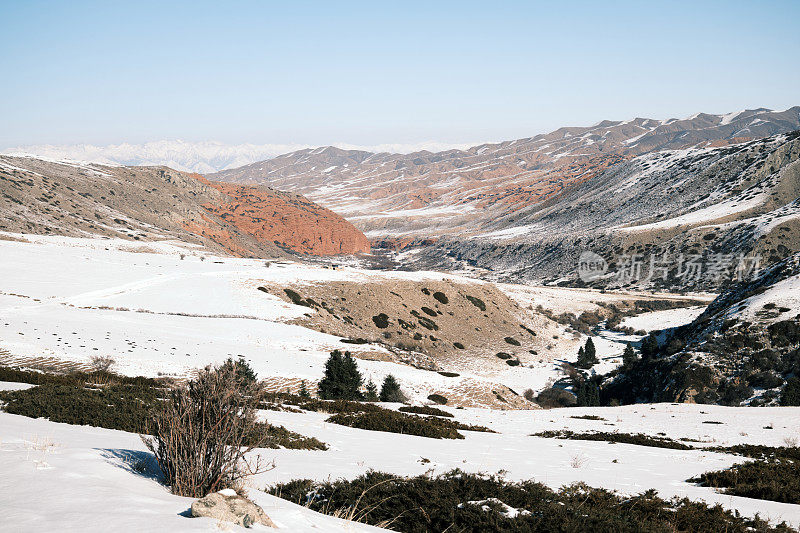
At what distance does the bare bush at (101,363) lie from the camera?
21969 mm

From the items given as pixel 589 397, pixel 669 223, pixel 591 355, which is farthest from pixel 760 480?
pixel 669 223

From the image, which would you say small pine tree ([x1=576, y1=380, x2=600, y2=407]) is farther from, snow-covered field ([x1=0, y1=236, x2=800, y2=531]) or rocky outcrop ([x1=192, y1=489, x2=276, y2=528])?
rocky outcrop ([x1=192, y1=489, x2=276, y2=528])

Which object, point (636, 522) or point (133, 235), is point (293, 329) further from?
point (133, 235)

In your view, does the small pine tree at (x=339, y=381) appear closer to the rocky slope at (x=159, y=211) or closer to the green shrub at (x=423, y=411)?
the green shrub at (x=423, y=411)

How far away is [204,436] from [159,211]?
453 ft

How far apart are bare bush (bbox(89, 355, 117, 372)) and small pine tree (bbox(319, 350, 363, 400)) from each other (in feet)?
35.8

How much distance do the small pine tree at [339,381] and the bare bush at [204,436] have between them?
63.3 ft

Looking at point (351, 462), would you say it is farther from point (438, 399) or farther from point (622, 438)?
point (438, 399)

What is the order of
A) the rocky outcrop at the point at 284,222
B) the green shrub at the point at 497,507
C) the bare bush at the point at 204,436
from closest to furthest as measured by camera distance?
the bare bush at the point at 204,436 < the green shrub at the point at 497,507 < the rocky outcrop at the point at 284,222

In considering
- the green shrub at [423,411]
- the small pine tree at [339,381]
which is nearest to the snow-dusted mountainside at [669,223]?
the green shrub at [423,411]

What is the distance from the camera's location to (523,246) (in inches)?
5369

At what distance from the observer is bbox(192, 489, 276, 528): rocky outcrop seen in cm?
466

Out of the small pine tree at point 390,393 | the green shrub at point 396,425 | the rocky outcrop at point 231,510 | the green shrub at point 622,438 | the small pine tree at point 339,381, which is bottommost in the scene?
the small pine tree at point 390,393

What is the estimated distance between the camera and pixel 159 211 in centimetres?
12631
